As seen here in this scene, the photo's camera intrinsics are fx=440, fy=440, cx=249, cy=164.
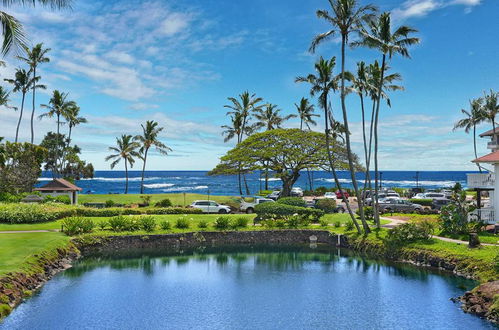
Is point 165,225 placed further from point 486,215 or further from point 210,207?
point 486,215

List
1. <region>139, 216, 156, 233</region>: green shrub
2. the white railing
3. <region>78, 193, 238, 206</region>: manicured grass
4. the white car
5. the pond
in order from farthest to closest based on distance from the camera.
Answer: <region>78, 193, 238, 206</region>: manicured grass, the white car, <region>139, 216, 156, 233</region>: green shrub, the white railing, the pond

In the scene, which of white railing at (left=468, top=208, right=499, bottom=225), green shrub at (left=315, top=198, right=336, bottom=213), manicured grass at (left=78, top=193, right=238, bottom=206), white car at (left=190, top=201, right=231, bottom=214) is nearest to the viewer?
white railing at (left=468, top=208, right=499, bottom=225)

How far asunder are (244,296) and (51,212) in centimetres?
2365

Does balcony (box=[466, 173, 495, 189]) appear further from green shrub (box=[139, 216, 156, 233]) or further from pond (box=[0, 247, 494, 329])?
green shrub (box=[139, 216, 156, 233])

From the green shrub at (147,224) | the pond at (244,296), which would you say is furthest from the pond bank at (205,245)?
the green shrub at (147,224)

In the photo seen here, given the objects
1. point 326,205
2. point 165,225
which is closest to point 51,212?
point 165,225

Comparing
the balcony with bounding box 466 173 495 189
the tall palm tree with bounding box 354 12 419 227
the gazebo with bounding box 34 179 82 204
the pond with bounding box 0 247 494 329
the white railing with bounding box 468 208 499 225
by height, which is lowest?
the pond with bounding box 0 247 494 329

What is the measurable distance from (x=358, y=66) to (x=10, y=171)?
3966 cm

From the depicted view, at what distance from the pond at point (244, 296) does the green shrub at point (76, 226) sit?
3967mm

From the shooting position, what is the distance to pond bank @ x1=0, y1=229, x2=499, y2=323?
61.8 feet

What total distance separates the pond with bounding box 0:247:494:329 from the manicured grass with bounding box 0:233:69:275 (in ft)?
6.06

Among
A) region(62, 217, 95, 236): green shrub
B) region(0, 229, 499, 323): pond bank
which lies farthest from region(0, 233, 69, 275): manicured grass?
region(62, 217, 95, 236): green shrub

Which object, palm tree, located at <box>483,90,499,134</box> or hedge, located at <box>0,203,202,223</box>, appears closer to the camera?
hedge, located at <box>0,203,202,223</box>

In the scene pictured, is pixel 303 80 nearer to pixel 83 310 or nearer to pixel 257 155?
pixel 257 155
